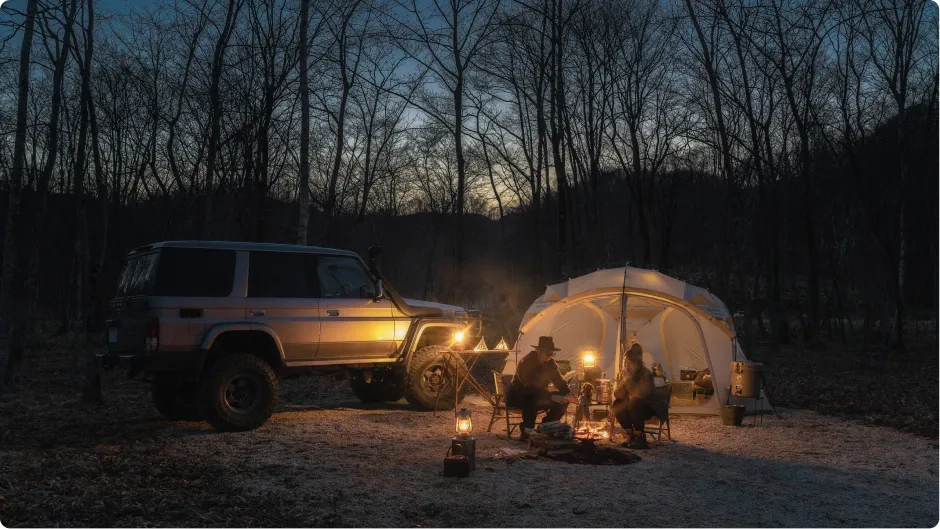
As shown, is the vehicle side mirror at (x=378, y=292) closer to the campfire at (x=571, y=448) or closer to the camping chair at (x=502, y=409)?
the camping chair at (x=502, y=409)

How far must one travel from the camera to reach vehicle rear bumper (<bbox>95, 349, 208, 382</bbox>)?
9.52 meters

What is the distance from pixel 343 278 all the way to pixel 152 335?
9.10 ft

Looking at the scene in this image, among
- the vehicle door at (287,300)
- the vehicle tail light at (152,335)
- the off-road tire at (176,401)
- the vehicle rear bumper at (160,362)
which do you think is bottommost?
the off-road tire at (176,401)

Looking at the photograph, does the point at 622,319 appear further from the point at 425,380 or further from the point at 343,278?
the point at 343,278

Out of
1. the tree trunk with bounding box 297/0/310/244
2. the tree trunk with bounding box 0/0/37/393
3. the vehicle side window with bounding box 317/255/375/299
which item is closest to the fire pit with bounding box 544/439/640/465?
the vehicle side window with bounding box 317/255/375/299

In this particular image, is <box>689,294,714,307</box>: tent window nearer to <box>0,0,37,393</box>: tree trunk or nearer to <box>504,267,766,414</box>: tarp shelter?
<box>504,267,766,414</box>: tarp shelter

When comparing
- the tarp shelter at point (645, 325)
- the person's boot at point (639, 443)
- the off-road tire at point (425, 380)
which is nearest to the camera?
the person's boot at point (639, 443)

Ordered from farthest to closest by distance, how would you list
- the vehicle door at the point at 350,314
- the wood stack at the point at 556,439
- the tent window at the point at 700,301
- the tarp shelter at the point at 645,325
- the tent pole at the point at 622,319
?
the tent window at the point at 700,301
the tarp shelter at the point at 645,325
the tent pole at the point at 622,319
the vehicle door at the point at 350,314
the wood stack at the point at 556,439

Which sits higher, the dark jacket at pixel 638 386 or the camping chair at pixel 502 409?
the dark jacket at pixel 638 386

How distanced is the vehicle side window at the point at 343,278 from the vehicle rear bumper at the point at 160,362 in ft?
6.44

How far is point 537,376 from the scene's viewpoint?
9961mm

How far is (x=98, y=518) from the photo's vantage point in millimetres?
5980

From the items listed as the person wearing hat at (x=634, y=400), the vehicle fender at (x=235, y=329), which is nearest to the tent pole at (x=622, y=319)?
the person wearing hat at (x=634, y=400)

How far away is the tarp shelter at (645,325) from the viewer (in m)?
12.5
